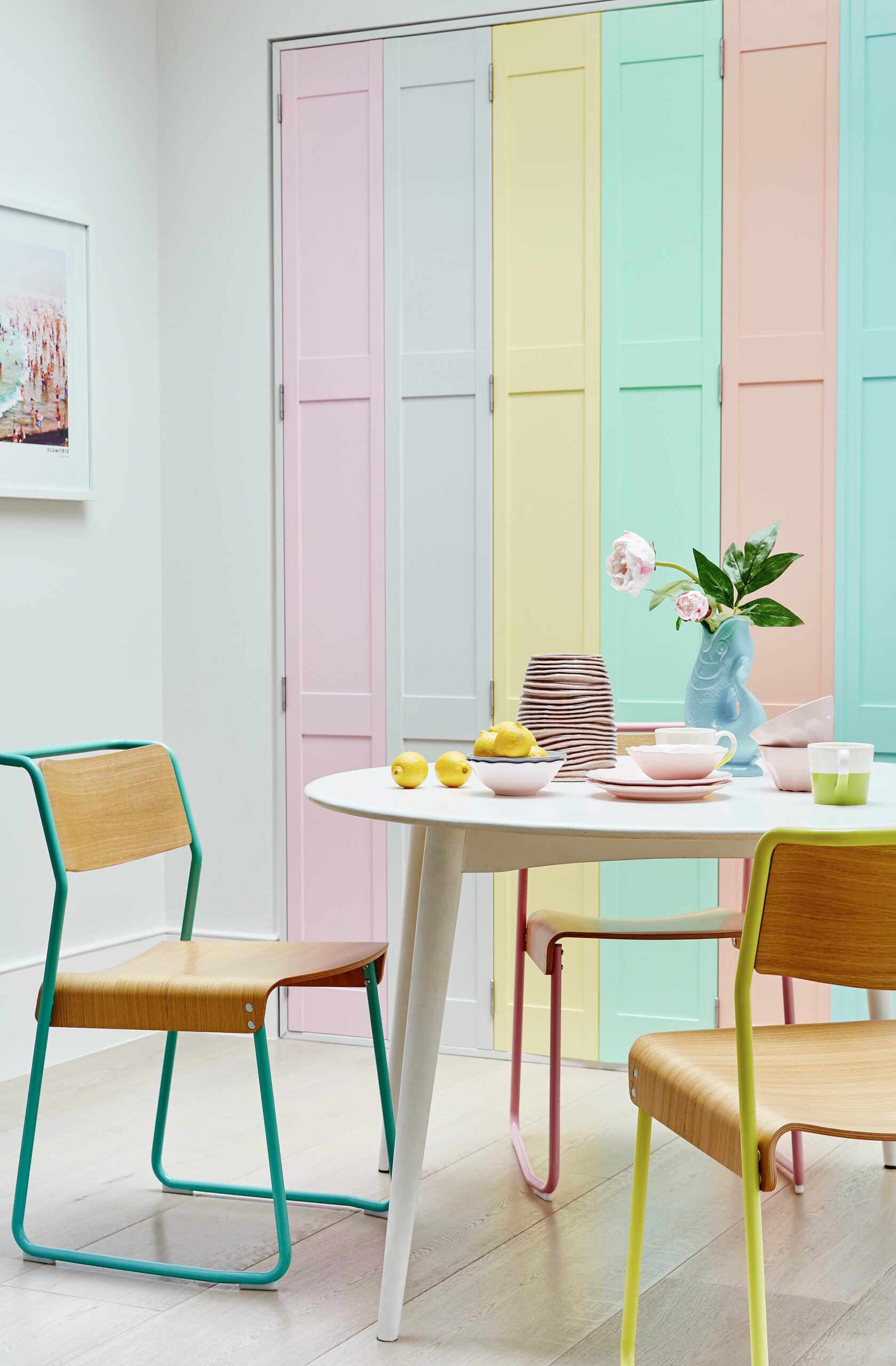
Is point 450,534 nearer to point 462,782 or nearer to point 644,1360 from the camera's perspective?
point 462,782

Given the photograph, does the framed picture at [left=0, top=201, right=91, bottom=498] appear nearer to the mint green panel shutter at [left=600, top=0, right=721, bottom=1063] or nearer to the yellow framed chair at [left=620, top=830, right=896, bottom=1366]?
the mint green panel shutter at [left=600, top=0, right=721, bottom=1063]

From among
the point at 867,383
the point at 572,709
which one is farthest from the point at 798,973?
the point at 867,383

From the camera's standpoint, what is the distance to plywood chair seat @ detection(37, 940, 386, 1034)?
2.06 m

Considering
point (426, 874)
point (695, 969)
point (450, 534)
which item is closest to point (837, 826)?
point (426, 874)

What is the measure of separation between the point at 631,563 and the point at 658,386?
39.3 inches

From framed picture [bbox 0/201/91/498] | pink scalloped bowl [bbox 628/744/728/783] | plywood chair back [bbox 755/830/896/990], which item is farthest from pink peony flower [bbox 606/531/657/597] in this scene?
framed picture [bbox 0/201/91/498]

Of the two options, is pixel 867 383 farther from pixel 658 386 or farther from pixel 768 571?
pixel 768 571

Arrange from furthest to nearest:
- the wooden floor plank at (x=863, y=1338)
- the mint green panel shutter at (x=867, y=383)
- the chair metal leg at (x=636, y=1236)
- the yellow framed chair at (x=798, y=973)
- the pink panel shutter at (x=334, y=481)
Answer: the pink panel shutter at (x=334, y=481) < the mint green panel shutter at (x=867, y=383) < the wooden floor plank at (x=863, y=1338) < the chair metal leg at (x=636, y=1236) < the yellow framed chair at (x=798, y=973)

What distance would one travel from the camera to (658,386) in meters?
3.23

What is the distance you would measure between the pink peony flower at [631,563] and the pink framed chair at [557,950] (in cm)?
49

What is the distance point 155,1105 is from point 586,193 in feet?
7.34

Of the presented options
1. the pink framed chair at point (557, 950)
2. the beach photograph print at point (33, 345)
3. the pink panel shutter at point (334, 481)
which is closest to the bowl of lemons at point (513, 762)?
the pink framed chair at point (557, 950)

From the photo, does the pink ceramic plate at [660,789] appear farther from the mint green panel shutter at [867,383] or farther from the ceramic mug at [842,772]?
the mint green panel shutter at [867,383]

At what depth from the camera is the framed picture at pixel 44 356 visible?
10.5ft
